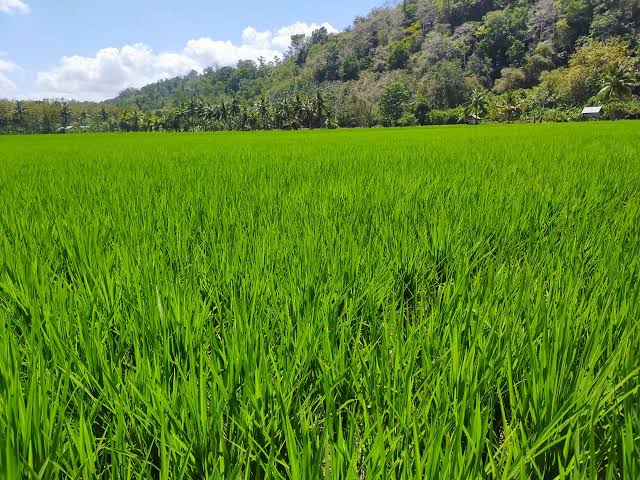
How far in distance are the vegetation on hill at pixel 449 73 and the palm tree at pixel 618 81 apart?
100 millimetres

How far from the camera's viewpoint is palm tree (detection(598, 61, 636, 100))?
135 ft

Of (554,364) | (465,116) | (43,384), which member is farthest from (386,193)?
(465,116)

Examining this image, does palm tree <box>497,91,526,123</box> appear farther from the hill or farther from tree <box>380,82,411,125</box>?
tree <box>380,82,411,125</box>

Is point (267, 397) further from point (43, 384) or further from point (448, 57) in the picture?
point (448, 57)

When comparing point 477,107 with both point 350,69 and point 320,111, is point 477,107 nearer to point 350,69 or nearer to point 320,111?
point 320,111

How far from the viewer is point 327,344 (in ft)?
2.84

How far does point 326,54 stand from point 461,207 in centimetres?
13067

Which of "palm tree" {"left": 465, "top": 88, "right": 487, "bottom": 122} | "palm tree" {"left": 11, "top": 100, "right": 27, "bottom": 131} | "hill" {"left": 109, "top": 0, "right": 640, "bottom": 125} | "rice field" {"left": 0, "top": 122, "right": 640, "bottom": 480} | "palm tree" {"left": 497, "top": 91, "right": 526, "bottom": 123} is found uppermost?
"hill" {"left": 109, "top": 0, "right": 640, "bottom": 125}

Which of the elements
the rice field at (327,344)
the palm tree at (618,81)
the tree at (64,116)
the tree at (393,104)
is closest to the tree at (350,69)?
the tree at (393,104)

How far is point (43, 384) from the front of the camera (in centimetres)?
68

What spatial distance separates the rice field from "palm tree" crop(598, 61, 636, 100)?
163 feet

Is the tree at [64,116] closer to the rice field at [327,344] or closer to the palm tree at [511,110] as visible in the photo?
the palm tree at [511,110]

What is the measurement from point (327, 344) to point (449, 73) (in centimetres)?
8562

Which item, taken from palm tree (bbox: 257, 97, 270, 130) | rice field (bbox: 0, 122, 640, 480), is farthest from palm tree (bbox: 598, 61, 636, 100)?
rice field (bbox: 0, 122, 640, 480)
